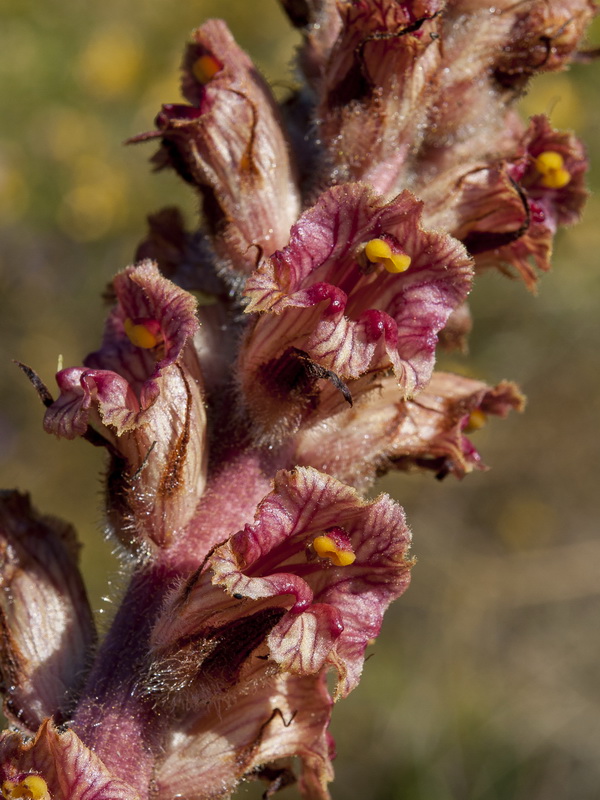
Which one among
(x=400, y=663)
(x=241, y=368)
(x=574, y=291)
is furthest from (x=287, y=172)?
(x=574, y=291)

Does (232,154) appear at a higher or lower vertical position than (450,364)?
lower

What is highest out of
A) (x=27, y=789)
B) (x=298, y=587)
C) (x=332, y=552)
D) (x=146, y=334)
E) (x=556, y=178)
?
(x=556, y=178)

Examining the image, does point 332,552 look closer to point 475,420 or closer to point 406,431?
point 406,431

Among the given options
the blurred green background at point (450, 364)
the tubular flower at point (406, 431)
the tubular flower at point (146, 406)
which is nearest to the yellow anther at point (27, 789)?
the tubular flower at point (146, 406)

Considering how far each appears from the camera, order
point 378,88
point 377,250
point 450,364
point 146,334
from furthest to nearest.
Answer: point 450,364 < point 378,88 < point 146,334 < point 377,250

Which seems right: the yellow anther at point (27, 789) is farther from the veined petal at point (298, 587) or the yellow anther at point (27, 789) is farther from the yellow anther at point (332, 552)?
the yellow anther at point (332, 552)

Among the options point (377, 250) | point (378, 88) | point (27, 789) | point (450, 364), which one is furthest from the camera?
point (450, 364)

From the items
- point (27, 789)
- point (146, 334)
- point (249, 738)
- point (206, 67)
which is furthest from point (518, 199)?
point (27, 789)

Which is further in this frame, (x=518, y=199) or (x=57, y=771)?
(x=518, y=199)
